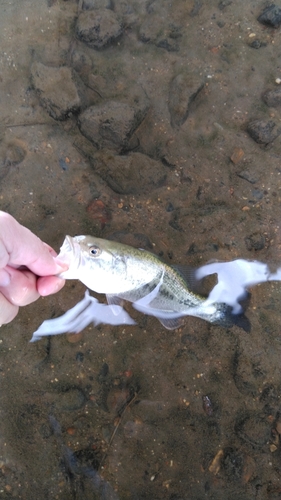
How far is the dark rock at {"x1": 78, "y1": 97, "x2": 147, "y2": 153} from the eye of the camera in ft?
14.0

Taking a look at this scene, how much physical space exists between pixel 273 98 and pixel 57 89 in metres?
2.69

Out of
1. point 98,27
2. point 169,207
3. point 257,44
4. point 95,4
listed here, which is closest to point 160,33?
point 98,27

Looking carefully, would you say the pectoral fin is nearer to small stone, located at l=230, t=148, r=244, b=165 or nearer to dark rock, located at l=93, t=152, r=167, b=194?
dark rock, located at l=93, t=152, r=167, b=194

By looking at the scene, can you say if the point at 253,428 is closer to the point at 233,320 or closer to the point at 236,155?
the point at 233,320

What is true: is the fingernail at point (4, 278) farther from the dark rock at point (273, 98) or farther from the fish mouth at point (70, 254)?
the dark rock at point (273, 98)

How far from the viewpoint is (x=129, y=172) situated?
14.0 feet

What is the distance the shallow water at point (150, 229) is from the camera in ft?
12.9

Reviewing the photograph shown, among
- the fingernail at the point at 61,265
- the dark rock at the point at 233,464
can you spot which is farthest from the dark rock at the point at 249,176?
the dark rock at the point at 233,464

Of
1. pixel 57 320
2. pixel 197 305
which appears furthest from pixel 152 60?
pixel 57 320

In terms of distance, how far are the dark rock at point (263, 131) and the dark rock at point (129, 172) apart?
127 cm

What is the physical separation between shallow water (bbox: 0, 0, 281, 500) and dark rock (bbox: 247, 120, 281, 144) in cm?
7

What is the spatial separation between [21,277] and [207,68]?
3575mm


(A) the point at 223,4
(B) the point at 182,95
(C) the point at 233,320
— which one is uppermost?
(A) the point at 223,4

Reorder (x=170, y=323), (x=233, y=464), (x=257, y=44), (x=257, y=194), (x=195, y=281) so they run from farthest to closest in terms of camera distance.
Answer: (x=257, y=44) < (x=257, y=194) < (x=195, y=281) < (x=170, y=323) < (x=233, y=464)
